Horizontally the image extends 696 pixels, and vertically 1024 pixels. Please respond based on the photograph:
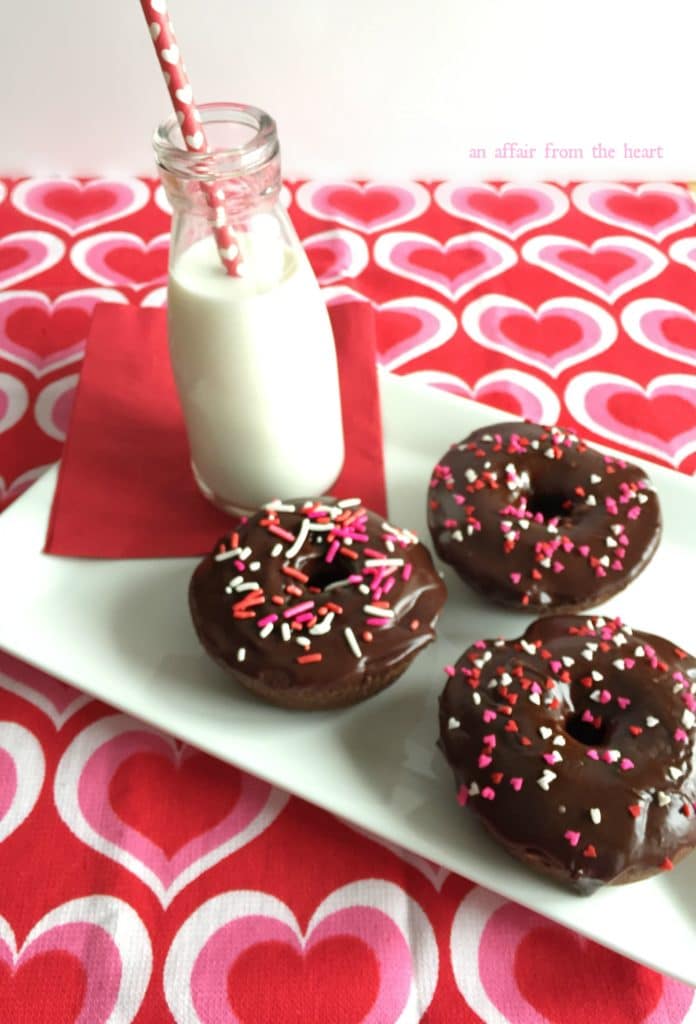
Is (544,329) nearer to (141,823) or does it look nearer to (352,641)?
(352,641)

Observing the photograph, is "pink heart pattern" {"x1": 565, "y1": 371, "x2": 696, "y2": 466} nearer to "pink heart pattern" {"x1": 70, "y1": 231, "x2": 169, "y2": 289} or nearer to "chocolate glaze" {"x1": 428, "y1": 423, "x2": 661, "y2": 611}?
"chocolate glaze" {"x1": 428, "y1": 423, "x2": 661, "y2": 611}

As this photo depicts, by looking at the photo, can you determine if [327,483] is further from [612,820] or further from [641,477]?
[612,820]

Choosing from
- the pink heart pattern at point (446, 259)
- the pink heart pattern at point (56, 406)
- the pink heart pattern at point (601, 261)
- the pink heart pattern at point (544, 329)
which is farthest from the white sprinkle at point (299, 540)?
the pink heart pattern at point (601, 261)

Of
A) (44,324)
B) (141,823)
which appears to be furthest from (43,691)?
(44,324)

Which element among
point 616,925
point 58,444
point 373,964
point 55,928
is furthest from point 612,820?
point 58,444

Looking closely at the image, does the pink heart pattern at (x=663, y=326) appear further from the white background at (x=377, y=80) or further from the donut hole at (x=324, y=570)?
the donut hole at (x=324, y=570)
